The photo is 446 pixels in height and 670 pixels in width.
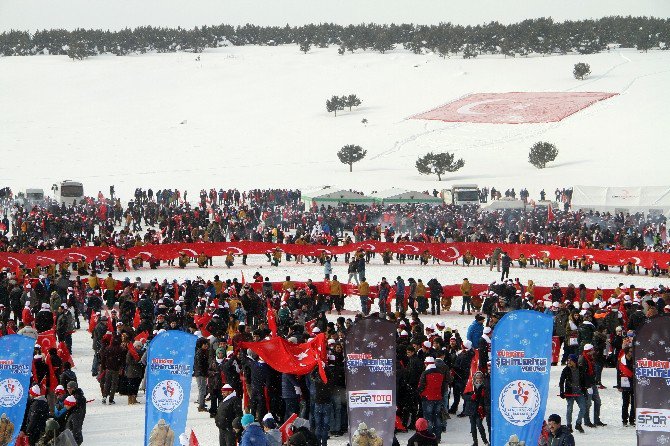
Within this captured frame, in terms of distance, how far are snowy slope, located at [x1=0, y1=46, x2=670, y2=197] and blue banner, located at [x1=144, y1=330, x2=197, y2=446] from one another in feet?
147

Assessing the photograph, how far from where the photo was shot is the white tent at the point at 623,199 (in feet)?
142

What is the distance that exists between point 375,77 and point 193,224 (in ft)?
200

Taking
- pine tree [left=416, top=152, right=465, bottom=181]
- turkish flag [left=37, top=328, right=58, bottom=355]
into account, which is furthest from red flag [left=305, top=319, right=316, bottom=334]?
pine tree [left=416, top=152, right=465, bottom=181]

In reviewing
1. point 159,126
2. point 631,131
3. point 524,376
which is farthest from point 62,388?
point 159,126

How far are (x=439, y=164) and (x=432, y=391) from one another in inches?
1832

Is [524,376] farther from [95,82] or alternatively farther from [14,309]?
[95,82]

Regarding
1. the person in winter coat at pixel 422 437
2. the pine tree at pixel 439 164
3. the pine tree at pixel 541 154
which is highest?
the pine tree at pixel 541 154

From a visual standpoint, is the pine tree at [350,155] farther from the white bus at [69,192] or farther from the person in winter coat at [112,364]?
the person in winter coat at [112,364]

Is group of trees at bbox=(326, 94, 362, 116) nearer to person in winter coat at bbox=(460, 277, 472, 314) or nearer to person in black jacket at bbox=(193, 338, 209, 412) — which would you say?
person in winter coat at bbox=(460, 277, 472, 314)

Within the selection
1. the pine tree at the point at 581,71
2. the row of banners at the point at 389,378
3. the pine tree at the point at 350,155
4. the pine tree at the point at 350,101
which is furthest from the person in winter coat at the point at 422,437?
the pine tree at the point at 581,71

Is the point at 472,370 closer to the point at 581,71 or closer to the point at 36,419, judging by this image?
the point at 36,419

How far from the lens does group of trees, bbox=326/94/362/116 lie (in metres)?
83.4

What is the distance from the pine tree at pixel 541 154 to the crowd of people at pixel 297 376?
1579 inches

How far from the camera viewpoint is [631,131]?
232 ft
